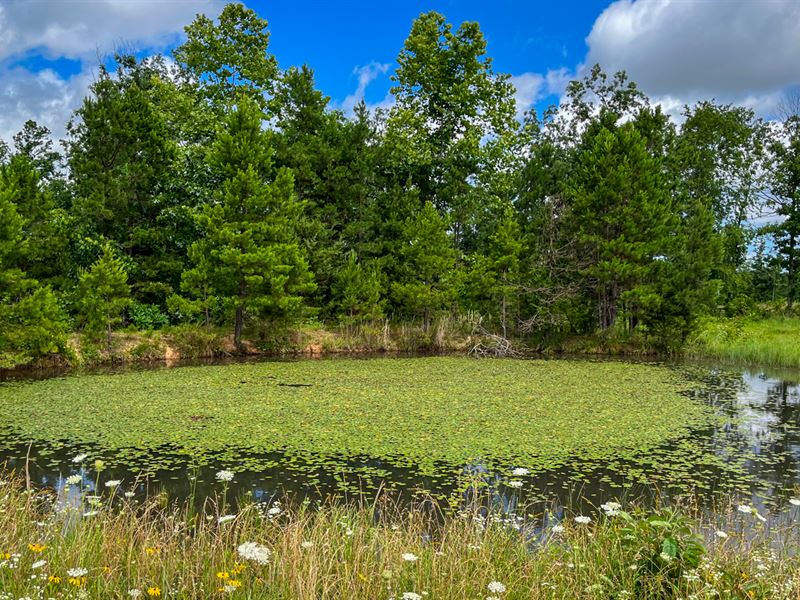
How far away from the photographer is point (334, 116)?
2355cm

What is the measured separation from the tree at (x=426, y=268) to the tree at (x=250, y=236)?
3.97 meters

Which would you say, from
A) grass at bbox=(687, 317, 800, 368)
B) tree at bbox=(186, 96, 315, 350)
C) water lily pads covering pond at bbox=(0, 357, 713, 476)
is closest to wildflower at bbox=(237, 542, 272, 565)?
water lily pads covering pond at bbox=(0, 357, 713, 476)

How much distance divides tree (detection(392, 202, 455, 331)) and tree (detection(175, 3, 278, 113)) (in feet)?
31.1

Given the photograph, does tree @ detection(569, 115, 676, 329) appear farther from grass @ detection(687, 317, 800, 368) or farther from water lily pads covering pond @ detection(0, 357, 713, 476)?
water lily pads covering pond @ detection(0, 357, 713, 476)

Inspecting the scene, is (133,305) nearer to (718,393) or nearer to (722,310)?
(718,393)

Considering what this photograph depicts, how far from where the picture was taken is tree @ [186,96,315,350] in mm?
17906

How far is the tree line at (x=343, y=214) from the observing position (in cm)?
1805

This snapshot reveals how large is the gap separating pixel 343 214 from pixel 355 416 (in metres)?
15.3

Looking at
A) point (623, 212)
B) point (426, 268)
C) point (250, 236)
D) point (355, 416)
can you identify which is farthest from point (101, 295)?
point (623, 212)

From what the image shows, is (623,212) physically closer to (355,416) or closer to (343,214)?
(343,214)

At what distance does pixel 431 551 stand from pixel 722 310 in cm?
2446

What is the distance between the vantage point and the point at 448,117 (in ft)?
84.5

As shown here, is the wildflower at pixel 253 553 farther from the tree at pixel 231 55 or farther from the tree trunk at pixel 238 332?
the tree at pixel 231 55

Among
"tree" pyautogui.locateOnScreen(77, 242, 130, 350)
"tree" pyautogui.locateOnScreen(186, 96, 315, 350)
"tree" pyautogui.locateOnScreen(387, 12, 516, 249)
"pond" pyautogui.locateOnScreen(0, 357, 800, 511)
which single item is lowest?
"pond" pyautogui.locateOnScreen(0, 357, 800, 511)
